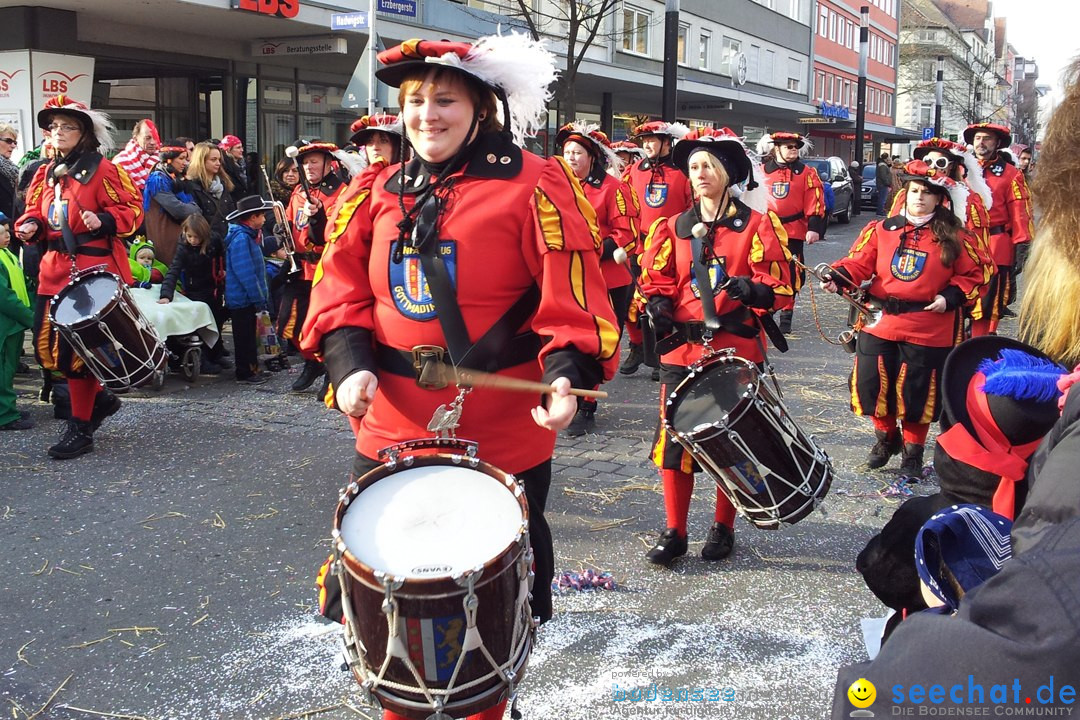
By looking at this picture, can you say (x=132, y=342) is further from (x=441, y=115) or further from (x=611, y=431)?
(x=441, y=115)

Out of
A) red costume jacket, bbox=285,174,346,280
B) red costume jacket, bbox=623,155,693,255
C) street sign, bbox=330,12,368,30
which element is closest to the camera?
red costume jacket, bbox=285,174,346,280

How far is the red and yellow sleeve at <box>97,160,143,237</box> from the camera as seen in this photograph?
6.36 meters

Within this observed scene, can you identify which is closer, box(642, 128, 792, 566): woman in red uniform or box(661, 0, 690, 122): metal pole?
box(642, 128, 792, 566): woman in red uniform

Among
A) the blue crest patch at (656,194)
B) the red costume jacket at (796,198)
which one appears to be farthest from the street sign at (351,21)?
the red costume jacket at (796,198)

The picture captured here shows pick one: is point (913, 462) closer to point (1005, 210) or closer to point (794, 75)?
point (1005, 210)

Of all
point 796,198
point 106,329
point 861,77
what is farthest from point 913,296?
point 861,77

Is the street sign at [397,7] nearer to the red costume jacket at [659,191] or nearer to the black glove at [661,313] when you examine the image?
the red costume jacket at [659,191]

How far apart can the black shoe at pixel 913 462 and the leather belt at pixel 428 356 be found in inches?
143

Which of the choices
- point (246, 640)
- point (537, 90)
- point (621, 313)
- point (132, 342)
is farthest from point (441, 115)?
point (621, 313)

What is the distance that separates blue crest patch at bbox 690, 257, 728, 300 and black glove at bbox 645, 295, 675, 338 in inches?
5.4

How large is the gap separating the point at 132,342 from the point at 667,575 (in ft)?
11.7

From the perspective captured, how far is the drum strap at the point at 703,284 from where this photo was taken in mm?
4473

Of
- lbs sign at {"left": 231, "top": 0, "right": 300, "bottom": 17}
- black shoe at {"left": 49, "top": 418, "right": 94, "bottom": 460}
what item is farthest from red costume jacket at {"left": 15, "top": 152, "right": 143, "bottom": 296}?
lbs sign at {"left": 231, "top": 0, "right": 300, "bottom": 17}

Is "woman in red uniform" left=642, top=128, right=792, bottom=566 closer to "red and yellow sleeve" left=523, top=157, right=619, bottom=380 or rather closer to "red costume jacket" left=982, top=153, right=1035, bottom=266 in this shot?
"red and yellow sleeve" left=523, top=157, right=619, bottom=380
